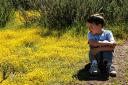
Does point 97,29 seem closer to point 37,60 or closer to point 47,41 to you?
point 37,60

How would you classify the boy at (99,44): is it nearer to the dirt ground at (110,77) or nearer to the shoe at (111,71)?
the shoe at (111,71)

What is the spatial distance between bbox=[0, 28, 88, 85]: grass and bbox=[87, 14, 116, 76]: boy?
0.44 metres

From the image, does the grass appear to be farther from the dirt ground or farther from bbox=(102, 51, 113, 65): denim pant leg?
bbox=(102, 51, 113, 65): denim pant leg

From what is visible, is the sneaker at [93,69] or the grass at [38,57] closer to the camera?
the sneaker at [93,69]

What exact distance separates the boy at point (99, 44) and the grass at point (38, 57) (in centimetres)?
44

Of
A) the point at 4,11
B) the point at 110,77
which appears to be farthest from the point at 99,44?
the point at 4,11

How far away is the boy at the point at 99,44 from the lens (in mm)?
6180

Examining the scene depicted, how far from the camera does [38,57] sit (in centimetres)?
724

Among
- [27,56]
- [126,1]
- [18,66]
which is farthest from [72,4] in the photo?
[18,66]

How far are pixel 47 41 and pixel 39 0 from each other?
1763mm

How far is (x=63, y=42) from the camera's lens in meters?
8.09

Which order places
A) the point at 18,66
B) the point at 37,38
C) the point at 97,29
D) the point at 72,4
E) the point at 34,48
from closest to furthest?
the point at 97,29
the point at 18,66
the point at 34,48
the point at 37,38
the point at 72,4

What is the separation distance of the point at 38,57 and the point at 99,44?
1.44 meters

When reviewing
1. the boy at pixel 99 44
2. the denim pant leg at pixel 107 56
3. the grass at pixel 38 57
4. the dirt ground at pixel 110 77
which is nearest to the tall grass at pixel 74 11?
the grass at pixel 38 57
